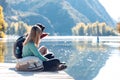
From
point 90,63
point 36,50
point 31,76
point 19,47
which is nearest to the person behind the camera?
point 31,76

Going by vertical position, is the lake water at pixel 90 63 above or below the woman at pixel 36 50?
below

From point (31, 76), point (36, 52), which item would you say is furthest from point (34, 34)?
point (31, 76)

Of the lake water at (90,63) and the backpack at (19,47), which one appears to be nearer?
the backpack at (19,47)

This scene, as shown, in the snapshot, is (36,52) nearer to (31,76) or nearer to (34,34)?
(34,34)

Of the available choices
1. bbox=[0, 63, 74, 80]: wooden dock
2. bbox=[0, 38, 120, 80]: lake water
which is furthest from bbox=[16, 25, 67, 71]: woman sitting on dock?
bbox=[0, 38, 120, 80]: lake water

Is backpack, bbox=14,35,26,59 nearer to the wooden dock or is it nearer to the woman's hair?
the woman's hair

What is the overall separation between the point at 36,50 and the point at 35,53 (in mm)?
164

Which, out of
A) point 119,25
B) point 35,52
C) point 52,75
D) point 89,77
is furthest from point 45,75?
point 119,25

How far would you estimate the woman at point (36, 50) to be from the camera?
49.8 ft

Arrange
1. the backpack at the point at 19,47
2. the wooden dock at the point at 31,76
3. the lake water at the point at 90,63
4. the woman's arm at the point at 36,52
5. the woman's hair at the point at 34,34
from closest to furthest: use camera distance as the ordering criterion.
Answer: the wooden dock at the point at 31,76 → the woman's hair at the point at 34,34 → the woman's arm at the point at 36,52 → the backpack at the point at 19,47 → the lake water at the point at 90,63

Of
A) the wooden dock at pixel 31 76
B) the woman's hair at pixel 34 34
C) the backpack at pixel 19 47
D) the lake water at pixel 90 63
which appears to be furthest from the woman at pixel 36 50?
the lake water at pixel 90 63

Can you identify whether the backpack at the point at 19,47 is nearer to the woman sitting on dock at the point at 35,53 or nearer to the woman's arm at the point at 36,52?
the woman sitting on dock at the point at 35,53

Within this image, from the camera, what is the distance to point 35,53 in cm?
1573

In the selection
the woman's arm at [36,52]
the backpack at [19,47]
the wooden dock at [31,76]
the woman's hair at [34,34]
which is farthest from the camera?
the backpack at [19,47]
